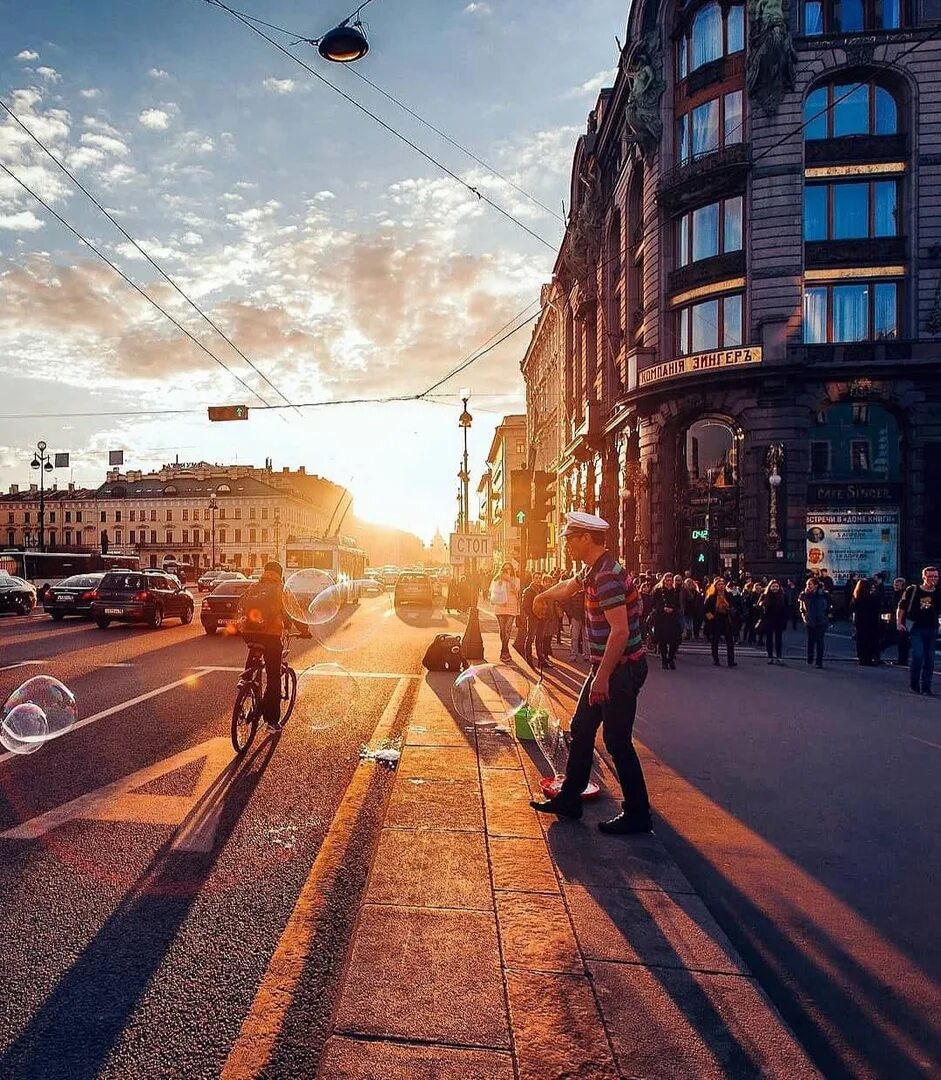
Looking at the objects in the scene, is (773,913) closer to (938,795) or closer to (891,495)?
(938,795)

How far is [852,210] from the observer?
28.0 m

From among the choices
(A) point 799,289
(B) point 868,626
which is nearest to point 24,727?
(B) point 868,626

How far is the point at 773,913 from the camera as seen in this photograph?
3.95 metres

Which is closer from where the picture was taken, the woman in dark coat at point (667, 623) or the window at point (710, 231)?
the woman in dark coat at point (667, 623)

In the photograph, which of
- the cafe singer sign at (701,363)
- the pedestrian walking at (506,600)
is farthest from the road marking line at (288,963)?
the cafe singer sign at (701,363)

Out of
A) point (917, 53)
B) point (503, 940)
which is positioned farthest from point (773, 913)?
point (917, 53)

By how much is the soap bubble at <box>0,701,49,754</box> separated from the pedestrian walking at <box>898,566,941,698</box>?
11.4 m

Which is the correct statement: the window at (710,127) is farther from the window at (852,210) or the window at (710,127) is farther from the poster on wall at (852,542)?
the poster on wall at (852,542)

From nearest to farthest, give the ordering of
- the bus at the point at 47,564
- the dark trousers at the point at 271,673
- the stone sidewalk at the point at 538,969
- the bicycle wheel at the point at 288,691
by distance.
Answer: the stone sidewalk at the point at 538,969 < the dark trousers at the point at 271,673 < the bicycle wheel at the point at 288,691 < the bus at the point at 47,564

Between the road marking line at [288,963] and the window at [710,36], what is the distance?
1324 inches

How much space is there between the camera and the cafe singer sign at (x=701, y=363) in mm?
27938

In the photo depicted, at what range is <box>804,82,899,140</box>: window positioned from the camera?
27.8 metres

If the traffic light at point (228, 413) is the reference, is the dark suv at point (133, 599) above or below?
below

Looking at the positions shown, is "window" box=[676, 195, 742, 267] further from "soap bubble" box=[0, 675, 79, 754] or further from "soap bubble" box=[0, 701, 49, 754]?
"soap bubble" box=[0, 701, 49, 754]
